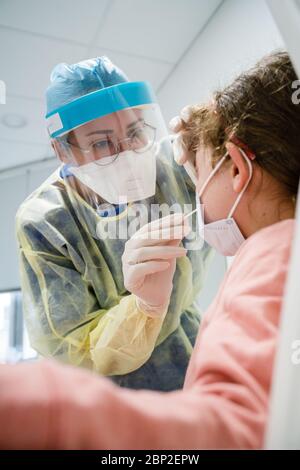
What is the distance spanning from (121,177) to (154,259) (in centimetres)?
29

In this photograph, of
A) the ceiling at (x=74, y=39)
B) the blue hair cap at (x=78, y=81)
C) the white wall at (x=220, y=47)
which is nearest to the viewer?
the blue hair cap at (x=78, y=81)

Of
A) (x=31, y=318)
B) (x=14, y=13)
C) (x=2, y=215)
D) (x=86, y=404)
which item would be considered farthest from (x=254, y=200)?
(x=2, y=215)

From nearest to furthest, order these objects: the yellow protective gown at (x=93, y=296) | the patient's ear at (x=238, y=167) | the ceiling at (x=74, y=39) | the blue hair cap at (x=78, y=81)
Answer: the patient's ear at (x=238, y=167) → the yellow protective gown at (x=93, y=296) → the blue hair cap at (x=78, y=81) → the ceiling at (x=74, y=39)

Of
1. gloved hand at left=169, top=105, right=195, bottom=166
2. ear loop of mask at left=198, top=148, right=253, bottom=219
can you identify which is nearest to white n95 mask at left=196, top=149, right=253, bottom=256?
ear loop of mask at left=198, top=148, right=253, bottom=219

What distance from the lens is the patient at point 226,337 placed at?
30cm

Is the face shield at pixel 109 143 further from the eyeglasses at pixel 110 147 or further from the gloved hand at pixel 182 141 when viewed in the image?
the gloved hand at pixel 182 141

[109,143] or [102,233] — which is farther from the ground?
[109,143]

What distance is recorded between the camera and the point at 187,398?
0.39 meters

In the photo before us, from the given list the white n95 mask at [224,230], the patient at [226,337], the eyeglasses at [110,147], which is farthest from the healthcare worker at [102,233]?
the patient at [226,337]

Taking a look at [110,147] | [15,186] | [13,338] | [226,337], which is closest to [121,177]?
[110,147]

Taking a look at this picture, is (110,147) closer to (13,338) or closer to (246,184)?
(246,184)

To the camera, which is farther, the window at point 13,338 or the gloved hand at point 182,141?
the window at point 13,338

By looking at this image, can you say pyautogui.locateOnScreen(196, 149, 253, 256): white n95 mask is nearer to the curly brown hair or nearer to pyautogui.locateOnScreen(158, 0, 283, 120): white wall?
the curly brown hair
